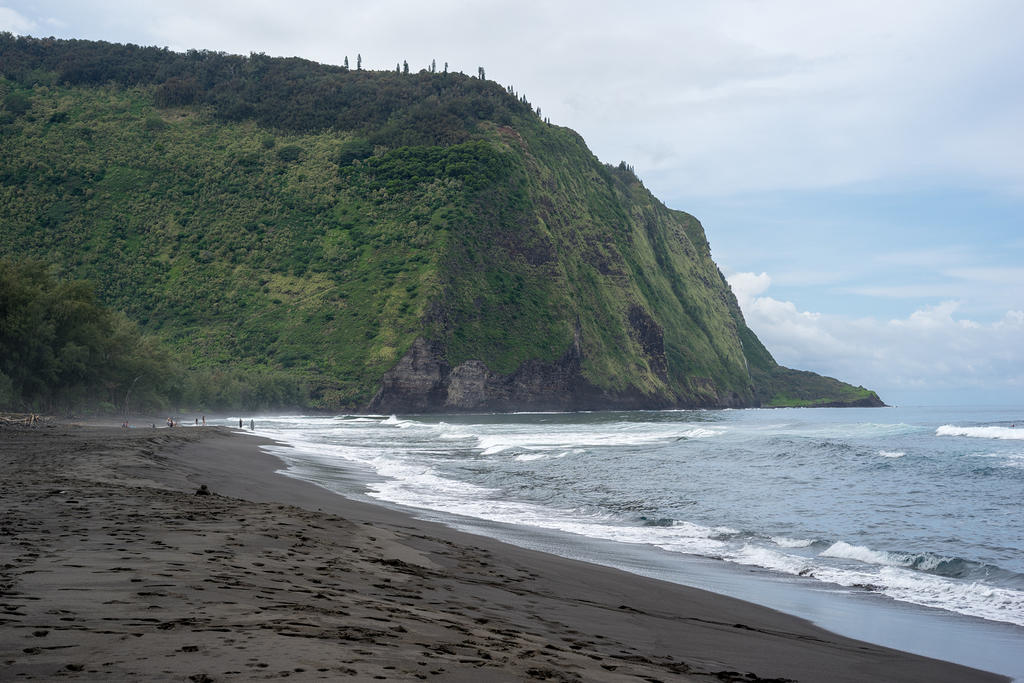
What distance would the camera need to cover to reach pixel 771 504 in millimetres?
21297

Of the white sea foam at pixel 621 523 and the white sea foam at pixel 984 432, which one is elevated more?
the white sea foam at pixel 984 432

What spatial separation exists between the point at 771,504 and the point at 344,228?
118316 mm

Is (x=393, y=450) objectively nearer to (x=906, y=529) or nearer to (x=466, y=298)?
(x=906, y=529)

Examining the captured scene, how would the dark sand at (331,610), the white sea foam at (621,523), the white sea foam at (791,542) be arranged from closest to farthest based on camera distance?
the dark sand at (331,610), the white sea foam at (621,523), the white sea foam at (791,542)

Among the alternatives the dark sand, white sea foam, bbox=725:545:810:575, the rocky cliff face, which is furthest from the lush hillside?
the dark sand

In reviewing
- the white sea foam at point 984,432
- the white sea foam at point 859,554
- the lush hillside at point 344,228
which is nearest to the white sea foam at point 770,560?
the white sea foam at point 859,554

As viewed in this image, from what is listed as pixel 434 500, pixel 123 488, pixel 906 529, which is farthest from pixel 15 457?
pixel 906 529

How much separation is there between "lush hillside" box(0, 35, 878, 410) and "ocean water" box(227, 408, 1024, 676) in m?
75.3

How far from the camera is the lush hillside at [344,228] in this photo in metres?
114

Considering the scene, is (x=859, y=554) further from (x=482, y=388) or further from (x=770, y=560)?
(x=482, y=388)

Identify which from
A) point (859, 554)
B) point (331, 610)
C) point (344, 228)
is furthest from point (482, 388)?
point (331, 610)

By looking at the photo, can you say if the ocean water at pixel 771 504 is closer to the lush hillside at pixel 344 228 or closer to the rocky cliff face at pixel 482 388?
the rocky cliff face at pixel 482 388

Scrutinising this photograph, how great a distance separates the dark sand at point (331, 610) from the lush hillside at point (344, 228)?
9501 cm

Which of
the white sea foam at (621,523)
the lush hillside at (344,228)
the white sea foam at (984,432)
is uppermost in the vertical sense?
the lush hillside at (344,228)
